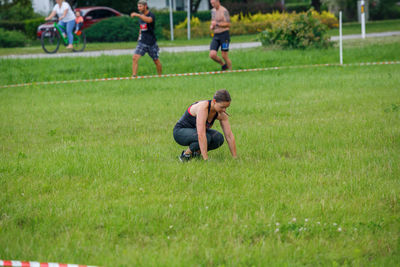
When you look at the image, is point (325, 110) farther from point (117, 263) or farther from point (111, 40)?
point (111, 40)

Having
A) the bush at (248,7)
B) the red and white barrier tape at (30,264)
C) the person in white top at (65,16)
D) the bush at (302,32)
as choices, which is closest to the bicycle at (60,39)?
the person in white top at (65,16)

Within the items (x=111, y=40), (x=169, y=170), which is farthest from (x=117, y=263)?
(x=111, y=40)

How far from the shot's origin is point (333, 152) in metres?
7.11

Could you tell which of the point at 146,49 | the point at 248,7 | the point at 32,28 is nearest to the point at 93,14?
the point at 32,28

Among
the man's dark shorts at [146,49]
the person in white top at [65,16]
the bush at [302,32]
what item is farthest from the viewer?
the bush at [302,32]

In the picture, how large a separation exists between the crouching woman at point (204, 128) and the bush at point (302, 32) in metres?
14.7

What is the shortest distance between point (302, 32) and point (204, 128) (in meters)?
15.2

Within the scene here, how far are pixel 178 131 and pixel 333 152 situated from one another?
1.99 meters

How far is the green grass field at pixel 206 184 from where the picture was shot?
4297 mm

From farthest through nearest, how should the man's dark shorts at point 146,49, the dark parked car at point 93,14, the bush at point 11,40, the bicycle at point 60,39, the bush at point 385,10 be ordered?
the bush at point 385,10, the dark parked car at point 93,14, the bush at point 11,40, the bicycle at point 60,39, the man's dark shorts at point 146,49

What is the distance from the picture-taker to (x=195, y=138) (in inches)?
270

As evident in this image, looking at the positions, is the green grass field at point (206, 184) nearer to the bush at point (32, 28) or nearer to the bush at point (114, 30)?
Answer: the bush at point (114, 30)

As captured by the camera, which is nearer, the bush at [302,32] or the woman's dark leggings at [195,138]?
the woman's dark leggings at [195,138]

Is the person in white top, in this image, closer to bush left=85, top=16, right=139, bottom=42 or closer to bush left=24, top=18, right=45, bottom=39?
bush left=85, top=16, right=139, bottom=42
